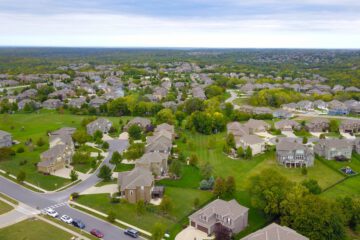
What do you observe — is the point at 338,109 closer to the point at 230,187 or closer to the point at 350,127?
the point at 350,127

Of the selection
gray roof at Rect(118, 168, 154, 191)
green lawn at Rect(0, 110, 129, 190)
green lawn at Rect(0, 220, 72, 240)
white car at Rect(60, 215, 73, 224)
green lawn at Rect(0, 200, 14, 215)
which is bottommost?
green lawn at Rect(0, 110, 129, 190)

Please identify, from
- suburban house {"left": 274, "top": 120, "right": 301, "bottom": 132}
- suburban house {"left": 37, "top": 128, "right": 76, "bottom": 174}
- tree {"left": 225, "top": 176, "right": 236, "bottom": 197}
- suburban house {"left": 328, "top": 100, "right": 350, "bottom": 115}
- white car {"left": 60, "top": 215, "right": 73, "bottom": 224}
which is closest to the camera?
white car {"left": 60, "top": 215, "right": 73, "bottom": 224}

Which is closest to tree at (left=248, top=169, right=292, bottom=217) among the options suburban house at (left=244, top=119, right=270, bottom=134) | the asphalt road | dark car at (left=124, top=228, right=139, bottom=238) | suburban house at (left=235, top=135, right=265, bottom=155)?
dark car at (left=124, top=228, right=139, bottom=238)

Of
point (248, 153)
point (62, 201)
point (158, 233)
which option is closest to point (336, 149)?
point (248, 153)

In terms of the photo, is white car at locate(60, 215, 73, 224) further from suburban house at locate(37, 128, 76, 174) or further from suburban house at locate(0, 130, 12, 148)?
suburban house at locate(0, 130, 12, 148)

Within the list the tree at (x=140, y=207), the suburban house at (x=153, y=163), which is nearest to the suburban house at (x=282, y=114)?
the suburban house at (x=153, y=163)
